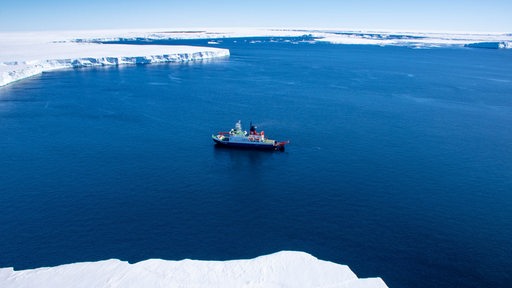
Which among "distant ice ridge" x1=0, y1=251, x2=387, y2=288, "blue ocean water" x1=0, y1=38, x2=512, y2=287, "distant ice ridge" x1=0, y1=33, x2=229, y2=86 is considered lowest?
"blue ocean water" x1=0, y1=38, x2=512, y2=287

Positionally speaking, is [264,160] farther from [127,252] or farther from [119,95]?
[119,95]

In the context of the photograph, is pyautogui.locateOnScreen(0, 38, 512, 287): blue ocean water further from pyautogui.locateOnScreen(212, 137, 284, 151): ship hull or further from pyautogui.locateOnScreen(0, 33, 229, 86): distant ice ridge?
pyautogui.locateOnScreen(0, 33, 229, 86): distant ice ridge

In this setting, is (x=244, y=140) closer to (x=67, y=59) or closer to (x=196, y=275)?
(x=196, y=275)

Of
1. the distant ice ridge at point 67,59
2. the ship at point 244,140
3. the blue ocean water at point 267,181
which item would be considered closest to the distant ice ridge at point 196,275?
the blue ocean water at point 267,181

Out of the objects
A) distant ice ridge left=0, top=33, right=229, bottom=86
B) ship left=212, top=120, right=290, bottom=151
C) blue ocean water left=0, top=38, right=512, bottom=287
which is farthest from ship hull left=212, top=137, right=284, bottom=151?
distant ice ridge left=0, top=33, right=229, bottom=86

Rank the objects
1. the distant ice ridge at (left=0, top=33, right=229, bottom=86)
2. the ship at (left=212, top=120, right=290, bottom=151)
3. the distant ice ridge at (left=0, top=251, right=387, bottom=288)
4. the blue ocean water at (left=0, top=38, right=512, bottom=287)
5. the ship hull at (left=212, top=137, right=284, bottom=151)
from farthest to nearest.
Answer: the distant ice ridge at (left=0, top=33, right=229, bottom=86) < the ship hull at (left=212, top=137, right=284, bottom=151) < the ship at (left=212, top=120, right=290, bottom=151) < the blue ocean water at (left=0, top=38, right=512, bottom=287) < the distant ice ridge at (left=0, top=251, right=387, bottom=288)

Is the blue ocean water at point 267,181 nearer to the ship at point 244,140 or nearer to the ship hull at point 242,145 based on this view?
the ship hull at point 242,145
